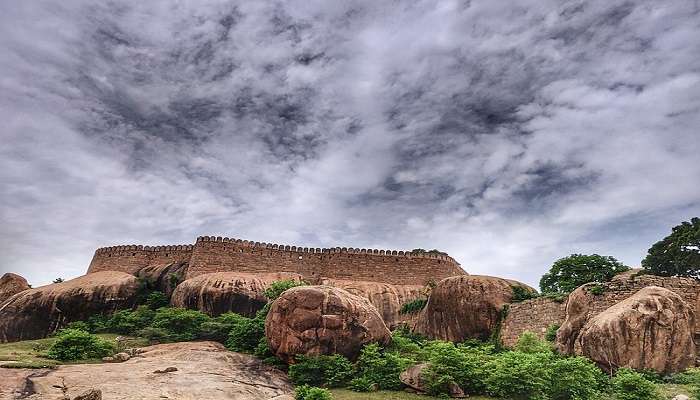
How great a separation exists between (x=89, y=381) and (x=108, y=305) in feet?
65.5

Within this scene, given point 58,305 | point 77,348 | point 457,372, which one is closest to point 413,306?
point 457,372

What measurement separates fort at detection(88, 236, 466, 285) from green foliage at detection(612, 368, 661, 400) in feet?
76.1

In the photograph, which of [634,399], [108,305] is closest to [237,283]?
[108,305]

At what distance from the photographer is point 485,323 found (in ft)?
78.3

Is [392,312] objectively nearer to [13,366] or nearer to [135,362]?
[135,362]

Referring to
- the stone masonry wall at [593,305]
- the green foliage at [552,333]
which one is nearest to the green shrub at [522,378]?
the stone masonry wall at [593,305]

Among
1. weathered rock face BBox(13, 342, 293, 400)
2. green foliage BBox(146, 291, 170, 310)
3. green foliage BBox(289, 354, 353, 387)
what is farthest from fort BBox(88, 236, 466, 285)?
green foliage BBox(289, 354, 353, 387)

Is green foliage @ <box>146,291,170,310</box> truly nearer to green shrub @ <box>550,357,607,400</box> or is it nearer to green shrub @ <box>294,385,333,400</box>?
green shrub @ <box>294,385,333,400</box>

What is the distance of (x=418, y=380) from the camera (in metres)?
15.2

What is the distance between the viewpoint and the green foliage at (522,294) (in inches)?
957

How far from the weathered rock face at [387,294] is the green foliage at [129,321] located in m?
12.1

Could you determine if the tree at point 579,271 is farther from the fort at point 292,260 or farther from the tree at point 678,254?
the fort at point 292,260

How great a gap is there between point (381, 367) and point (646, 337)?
877cm

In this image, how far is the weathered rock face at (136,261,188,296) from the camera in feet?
108
